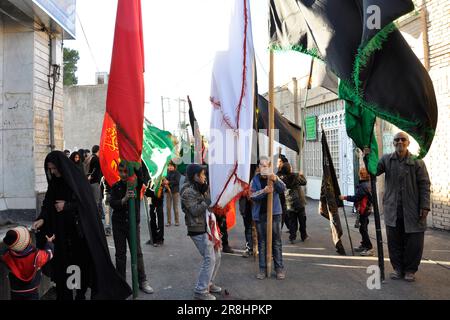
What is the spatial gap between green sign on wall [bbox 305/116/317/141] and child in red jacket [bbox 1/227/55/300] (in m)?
13.0

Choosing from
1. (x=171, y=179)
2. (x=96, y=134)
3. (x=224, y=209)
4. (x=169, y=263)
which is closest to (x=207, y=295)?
(x=224, y=209)

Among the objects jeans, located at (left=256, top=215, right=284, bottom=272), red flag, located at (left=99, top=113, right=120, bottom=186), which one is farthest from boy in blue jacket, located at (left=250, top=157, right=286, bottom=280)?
red flag, located at (left=99, top=113, right=120, bottom=186)

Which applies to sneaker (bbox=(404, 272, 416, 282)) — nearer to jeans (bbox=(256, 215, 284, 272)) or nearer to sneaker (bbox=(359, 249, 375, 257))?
sneaker (bbox=(359, 249, 375, 257))

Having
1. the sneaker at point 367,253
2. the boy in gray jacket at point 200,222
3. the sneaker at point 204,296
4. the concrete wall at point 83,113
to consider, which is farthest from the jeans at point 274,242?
the concrete wall at point 83,113

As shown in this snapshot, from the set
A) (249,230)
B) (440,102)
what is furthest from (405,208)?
(440,102)

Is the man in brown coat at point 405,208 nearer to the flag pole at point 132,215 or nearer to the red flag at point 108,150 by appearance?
the flag pole at point 132,215

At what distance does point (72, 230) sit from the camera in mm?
4242

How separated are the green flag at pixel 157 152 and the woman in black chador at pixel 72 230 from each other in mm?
3135

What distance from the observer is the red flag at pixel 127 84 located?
→ 4.47m

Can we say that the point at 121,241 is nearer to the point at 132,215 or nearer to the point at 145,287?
the point at 132,215

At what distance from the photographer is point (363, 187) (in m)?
7.13

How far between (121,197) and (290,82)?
45.2 ft

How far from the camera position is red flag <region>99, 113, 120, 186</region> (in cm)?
572
